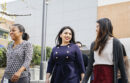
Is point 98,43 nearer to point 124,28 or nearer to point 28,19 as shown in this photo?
point 124,28

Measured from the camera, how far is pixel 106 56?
14.1ft

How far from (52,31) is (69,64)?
3065 centimetres

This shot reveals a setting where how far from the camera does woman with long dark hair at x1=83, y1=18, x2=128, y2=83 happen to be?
4.21m

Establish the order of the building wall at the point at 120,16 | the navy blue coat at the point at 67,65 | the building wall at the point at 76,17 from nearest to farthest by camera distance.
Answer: the navy blue coat at the point at 67,65 → the building wall at the point at 120,16 → the building wall at the point at 76,17

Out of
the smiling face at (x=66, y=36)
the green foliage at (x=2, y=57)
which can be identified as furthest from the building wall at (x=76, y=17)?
the smiling face at (x=66, y=36)

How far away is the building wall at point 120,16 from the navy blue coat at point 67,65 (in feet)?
83.1

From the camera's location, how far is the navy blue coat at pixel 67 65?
546 cm

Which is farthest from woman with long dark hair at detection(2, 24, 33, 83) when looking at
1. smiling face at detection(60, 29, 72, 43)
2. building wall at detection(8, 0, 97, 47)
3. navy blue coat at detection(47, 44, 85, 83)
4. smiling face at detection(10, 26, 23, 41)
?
building wall at detection(8, 0, 97, 47)

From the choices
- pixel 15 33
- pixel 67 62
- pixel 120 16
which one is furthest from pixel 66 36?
pixel 120 16

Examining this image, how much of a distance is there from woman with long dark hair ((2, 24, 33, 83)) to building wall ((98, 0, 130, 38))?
25977 mm

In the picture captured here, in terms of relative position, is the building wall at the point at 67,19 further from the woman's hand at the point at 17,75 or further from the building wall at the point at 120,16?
the woman's hand at the point at 17,75

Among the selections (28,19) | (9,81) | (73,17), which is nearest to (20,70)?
(9,81)

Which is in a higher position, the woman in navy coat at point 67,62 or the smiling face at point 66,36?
the smiling face at point 66,36

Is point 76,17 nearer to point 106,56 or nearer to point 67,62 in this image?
point 67,62
